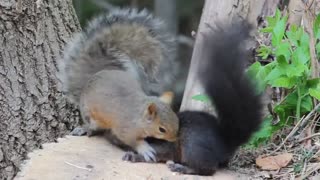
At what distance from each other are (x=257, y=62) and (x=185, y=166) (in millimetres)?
580

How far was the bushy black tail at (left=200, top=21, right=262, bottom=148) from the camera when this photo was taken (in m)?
2.82

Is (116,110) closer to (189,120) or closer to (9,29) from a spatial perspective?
(189,120)

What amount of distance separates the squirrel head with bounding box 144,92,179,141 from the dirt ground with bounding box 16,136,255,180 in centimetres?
13

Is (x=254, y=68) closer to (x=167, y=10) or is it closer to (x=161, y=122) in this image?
(x=161, y=122)

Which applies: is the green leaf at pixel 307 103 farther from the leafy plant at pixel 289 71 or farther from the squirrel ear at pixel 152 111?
the squirrel ear at pixel 152 111

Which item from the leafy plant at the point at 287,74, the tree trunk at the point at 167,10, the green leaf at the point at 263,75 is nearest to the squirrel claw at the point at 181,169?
the leafy plant at the point at 287,74

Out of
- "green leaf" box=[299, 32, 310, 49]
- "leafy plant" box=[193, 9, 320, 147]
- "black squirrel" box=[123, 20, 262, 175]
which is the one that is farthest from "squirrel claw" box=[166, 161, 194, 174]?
"green leaf" box=[299, 32, 310, 49]

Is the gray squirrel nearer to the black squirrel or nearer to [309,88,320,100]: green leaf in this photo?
the black squirrel

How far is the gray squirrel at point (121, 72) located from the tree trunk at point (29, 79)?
0.28 ft

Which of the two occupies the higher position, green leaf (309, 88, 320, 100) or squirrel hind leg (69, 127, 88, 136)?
green leaf (309, 88, 320, 100)

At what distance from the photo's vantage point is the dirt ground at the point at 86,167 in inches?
115

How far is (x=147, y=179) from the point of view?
9.55 feet

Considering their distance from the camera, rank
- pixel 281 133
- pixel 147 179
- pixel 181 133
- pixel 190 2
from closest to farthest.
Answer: pixel 147 179 < pixel 181 133 < pixel 281 133 < pixel 190 2

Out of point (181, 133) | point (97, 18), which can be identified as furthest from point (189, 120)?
point (97, 18)
